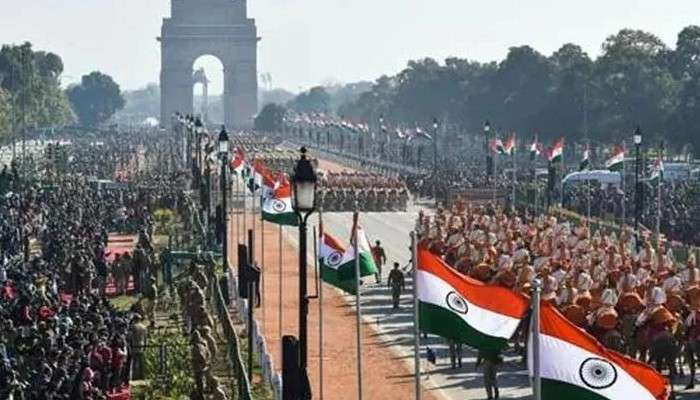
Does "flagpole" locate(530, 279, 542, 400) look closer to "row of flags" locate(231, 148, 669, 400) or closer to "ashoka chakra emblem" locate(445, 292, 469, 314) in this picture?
"row of flags" locate(231, 148, 669, 400)

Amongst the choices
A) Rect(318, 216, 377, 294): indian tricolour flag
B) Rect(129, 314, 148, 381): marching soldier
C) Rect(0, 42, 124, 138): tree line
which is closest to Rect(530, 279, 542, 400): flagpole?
Rect(318, 216, 377, 294): indian tricolour flag

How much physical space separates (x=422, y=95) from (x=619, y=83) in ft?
243

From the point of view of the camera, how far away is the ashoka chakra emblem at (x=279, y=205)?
35.0 m

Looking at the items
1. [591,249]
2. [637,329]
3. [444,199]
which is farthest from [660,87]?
[637,329]

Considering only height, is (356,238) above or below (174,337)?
above

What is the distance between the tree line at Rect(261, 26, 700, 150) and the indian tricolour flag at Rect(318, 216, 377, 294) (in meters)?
65.5

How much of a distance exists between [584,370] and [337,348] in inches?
731

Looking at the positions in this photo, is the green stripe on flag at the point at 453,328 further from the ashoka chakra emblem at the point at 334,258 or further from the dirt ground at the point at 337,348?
the dirt ground at the point at 337,348

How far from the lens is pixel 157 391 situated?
2748 cm

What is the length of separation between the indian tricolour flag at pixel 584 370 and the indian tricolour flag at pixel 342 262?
10.2 m

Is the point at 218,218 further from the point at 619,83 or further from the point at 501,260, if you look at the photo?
the point at 619,83

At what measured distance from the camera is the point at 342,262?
2598 centimetres

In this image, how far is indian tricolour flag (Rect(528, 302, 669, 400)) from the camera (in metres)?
14.2

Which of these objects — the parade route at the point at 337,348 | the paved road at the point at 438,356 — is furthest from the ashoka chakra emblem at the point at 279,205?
the paved road at the point at 438,356
